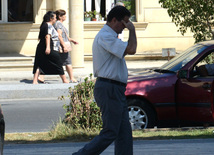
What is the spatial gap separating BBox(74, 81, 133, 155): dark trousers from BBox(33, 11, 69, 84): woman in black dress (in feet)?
28.8

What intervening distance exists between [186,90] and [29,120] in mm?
3369

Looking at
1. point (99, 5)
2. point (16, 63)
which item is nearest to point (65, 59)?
point (16, 63)

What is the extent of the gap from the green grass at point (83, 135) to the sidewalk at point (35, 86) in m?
1.24

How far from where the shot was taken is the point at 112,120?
19.1 feet

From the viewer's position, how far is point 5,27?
2159cm

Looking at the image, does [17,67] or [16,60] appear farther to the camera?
[16,60]

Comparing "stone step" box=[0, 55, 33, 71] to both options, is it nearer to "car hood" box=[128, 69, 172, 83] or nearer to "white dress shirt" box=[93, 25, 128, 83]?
"car hood" box=[128, 69, 172, 83]

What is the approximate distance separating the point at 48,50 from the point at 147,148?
25.7 ft

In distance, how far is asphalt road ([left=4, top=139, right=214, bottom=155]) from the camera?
6844mm

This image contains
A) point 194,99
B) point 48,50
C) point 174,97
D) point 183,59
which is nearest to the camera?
point 194,99

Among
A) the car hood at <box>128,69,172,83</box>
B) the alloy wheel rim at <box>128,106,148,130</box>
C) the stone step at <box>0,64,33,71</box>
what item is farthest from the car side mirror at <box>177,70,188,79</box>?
the stone step at <box>0,64,33,71</box>

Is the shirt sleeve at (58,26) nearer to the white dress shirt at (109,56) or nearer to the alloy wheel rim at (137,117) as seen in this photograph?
the alloy wheel rim at (137,117)

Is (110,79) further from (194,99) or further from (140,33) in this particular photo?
(140,33)

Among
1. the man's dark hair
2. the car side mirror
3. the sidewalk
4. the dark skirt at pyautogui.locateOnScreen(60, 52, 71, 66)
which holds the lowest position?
the sidewalk
